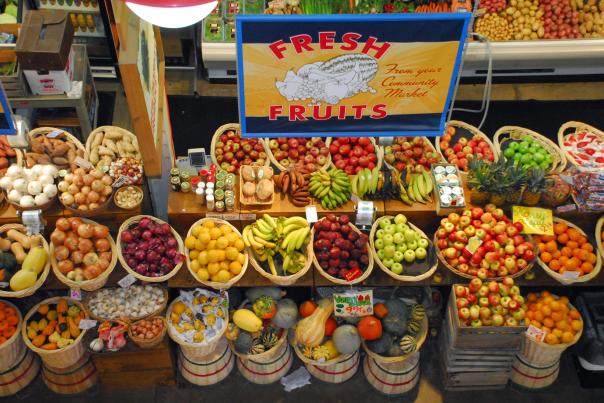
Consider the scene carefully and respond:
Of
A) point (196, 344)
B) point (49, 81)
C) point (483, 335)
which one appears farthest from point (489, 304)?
point (49, 81)

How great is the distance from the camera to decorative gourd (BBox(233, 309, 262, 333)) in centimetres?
517

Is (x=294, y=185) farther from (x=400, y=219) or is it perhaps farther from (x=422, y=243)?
(x=422, y=243)

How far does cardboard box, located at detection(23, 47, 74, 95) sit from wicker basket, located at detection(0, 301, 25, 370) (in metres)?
2.29

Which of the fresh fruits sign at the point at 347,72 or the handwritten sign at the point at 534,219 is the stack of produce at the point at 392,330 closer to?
the handwritten sign at the point at 534,219

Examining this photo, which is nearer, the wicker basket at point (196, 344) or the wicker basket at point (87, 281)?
the wicker basket at point (87, 281)

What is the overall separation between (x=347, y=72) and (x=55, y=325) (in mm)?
3133

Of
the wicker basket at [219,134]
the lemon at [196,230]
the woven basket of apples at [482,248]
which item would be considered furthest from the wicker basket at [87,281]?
the woven basket of apples at [482,248]

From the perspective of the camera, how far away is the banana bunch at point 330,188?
17.1 feet

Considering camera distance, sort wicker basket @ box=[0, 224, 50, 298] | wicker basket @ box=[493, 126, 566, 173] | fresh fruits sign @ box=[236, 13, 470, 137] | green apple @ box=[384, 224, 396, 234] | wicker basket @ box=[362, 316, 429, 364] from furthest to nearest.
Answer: wicker basket @ box=[493, 126, 566, 173], wicker basket @ box=[362, 316, 429, 364], green apple @ box=[384, 224, 396, 234], wicker basket @ box=[0, 224, 50, 298], fresh fruits sign @ box=[236, 13, 470, 137]

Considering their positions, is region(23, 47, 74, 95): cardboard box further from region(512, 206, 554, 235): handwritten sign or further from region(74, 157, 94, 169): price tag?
region(512, 206, 554, 235): handwritten sign

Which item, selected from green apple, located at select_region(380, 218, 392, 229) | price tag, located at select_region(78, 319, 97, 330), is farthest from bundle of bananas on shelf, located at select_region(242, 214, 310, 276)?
price tag, located at select_region(78, 319, 97, 330)

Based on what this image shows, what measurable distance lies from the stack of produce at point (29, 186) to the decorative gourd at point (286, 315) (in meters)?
2.06

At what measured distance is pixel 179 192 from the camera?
5312 mm

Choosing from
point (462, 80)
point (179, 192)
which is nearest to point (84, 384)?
point (179, 192)
